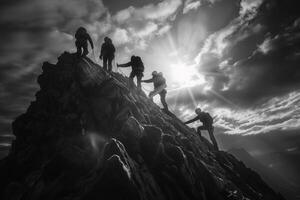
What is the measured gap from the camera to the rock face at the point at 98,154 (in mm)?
9789

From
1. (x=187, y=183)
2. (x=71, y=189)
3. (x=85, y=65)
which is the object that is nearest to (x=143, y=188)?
(x=187, y=183)

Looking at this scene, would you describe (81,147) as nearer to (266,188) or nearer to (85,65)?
(85,65)

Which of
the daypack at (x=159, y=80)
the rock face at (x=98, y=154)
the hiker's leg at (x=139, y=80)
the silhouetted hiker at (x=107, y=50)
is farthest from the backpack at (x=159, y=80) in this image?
the silhouetted hiker at (x=107, y=50)

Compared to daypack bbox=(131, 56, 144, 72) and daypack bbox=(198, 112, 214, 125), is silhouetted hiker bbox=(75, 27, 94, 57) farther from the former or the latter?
daypack bbox=(198, 112, 214, 125)

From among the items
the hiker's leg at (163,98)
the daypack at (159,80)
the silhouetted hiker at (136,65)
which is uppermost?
the silhouetted hiker at (136,65)

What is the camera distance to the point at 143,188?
9.28 metres

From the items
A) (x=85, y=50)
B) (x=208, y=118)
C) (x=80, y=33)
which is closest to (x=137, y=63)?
(x=85, y=50)

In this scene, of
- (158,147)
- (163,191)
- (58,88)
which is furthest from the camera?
(58,88)

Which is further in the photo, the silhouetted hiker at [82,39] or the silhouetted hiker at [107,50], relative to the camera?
the silhouetted hiker at [107,50]

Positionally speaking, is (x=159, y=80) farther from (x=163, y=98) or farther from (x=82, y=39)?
(x=82, y=39)

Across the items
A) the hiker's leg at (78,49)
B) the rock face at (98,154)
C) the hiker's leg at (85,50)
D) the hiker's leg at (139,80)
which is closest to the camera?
the rock face at (98,154)

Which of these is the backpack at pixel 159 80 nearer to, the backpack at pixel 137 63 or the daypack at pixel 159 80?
the daypack at pixel 159 80

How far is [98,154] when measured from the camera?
1297 cm

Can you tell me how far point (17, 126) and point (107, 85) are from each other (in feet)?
49.0
